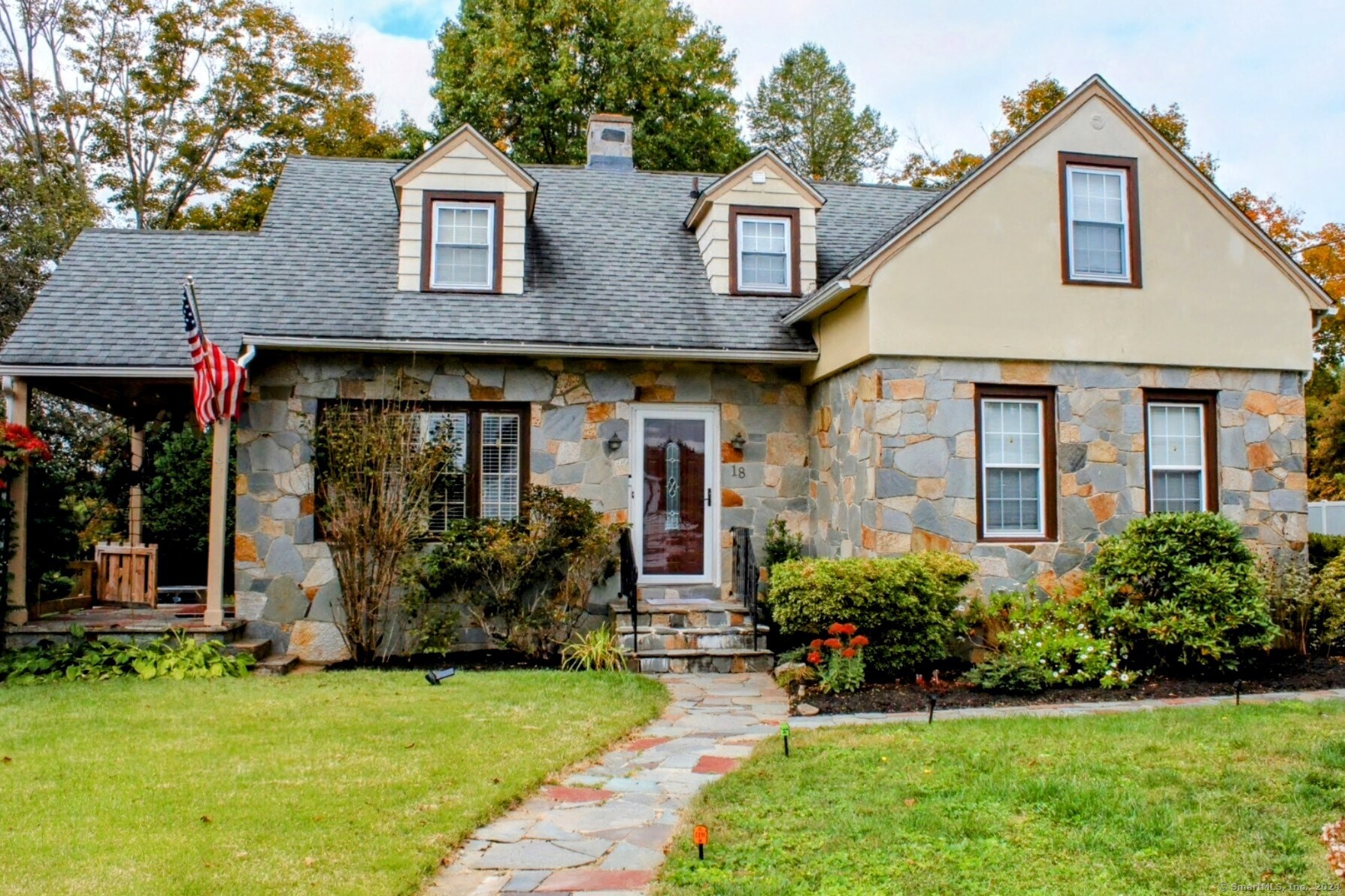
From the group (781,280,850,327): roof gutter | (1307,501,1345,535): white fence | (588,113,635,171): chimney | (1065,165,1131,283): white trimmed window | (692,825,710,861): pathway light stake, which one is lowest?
(692,825,710,861): pathway light stake

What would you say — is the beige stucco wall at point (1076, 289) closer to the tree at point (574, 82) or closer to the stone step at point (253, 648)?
the stone step at point (253, 648)

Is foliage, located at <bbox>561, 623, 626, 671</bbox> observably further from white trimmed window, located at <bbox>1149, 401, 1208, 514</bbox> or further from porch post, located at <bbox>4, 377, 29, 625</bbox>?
white trimmed window, located at <bbox>1149, 401, 1208, 514</bbox>

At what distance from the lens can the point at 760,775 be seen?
5559 mm

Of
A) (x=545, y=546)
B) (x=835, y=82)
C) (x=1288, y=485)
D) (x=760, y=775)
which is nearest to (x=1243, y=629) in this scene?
(x=1288, y=485)

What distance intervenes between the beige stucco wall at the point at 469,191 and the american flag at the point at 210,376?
2.48 m

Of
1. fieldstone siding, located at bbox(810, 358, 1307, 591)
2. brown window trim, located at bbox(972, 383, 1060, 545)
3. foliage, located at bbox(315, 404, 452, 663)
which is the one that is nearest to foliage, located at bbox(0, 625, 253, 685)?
foliage, located at bbox(315, 404, 452, 663)

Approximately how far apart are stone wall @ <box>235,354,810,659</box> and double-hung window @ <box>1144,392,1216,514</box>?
3.51m

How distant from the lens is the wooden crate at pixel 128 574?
1184 centimetres

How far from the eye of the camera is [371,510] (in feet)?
31.8

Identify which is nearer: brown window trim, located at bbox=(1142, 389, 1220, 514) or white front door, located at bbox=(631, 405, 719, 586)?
brown window trim, located at bbox=(1142, 389, 1220, 514)

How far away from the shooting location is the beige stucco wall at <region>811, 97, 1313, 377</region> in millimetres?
9562

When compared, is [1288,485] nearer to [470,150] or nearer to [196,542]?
[470,150]

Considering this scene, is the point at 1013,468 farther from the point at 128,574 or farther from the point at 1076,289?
the point at 128,574

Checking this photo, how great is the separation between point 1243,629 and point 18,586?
10.9 metres
